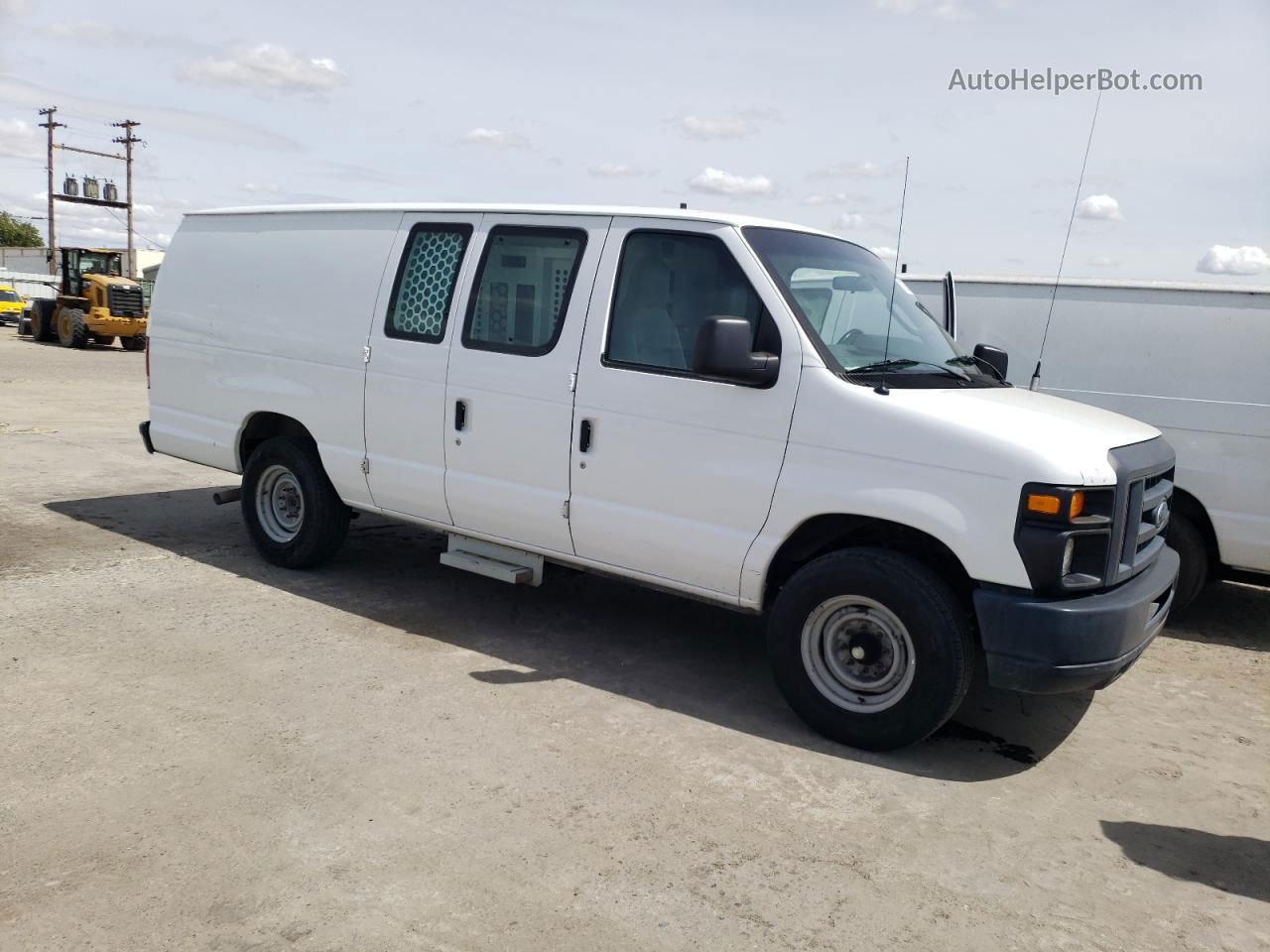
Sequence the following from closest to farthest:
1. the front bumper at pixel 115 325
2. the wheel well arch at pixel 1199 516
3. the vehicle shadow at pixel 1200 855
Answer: the vehicle shadow at pixel 1200 855
the wheel well arch at pixel 1199 516
the front bumper at pixel 115 325

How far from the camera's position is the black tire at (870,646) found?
170 inches

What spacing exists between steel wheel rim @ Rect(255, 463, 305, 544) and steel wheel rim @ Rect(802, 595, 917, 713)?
3.56 m

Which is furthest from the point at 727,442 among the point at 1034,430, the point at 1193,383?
the point at 1193,383

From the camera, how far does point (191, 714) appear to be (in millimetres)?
4527

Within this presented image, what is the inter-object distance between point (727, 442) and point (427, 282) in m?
2.10

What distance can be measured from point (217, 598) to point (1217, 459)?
19.4 feet

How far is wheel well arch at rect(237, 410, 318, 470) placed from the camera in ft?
21.6

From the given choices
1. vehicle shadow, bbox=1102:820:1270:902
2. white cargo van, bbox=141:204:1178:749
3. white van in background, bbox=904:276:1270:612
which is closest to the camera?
vehicle shadow, bbox=1102:820:1270:902

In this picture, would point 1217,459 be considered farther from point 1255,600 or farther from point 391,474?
point 391,474

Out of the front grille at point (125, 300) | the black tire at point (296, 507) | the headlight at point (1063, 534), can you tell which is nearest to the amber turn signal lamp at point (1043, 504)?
the headlight at point (1063, 534)

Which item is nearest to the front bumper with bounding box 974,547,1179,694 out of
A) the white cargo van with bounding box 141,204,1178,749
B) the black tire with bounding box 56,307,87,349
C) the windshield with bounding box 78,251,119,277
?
the white cargo van with bounding box 141,204,1178,749

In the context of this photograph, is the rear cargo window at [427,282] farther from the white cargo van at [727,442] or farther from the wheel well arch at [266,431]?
the wheel well arch at [266,431]

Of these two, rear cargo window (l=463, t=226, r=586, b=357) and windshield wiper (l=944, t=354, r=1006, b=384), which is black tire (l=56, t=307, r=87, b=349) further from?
windshield wiper (l=944, t=354, r=1006, b=384)

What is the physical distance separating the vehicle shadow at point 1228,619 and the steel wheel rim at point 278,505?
5561 millimetres
